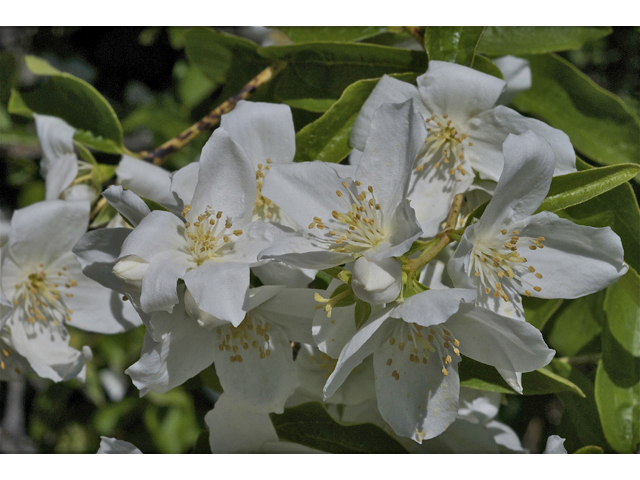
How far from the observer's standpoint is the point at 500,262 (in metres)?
1.03

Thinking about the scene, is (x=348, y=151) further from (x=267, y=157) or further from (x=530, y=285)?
(x=530, y=285)

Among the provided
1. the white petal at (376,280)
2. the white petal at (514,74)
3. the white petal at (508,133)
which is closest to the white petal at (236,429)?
the white petal at (376,280)

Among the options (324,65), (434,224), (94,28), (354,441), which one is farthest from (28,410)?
(434,224)

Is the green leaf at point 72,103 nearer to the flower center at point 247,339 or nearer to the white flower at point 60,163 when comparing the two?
the white flower at point 60,163

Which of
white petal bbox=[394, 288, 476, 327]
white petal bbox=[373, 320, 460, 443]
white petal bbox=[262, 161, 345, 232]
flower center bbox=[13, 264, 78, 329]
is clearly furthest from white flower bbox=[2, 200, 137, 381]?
white petal bbox=[394, 288, 476, 327]

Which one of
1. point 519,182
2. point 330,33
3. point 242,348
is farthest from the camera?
point 330,33

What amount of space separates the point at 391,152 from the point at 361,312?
0.86ft

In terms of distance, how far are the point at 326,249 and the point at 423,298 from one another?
20 cm

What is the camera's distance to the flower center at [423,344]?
1.01 meters

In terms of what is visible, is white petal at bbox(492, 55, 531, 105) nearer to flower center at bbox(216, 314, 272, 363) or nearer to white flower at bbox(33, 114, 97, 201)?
flower center at bbox(216, 314, 272, 363)

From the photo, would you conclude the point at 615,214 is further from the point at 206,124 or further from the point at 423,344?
the point at 206,124

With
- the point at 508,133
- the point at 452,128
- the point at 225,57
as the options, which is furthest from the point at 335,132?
the point at 225,57

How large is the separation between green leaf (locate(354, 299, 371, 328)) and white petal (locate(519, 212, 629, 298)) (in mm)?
290

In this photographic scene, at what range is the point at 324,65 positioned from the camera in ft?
4.61
